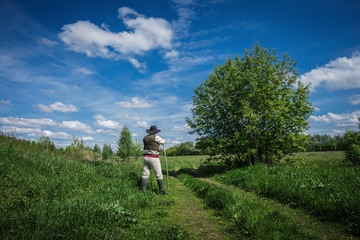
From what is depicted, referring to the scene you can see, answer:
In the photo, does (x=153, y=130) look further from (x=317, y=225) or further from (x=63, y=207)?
(x=317, y=225)

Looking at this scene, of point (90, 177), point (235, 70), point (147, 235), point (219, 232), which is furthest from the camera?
point (235, 70)

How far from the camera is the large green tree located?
43.1ft

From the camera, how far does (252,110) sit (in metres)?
13.0

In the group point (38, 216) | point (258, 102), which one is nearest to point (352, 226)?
point (38, 216)

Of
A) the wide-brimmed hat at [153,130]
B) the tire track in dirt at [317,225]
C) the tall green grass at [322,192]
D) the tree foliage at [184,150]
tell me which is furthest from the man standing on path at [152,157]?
the tree foliage at [184,150]

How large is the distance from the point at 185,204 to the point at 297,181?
4.53 m

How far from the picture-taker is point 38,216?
3.71 metres

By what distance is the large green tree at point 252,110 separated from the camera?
13.1 meters

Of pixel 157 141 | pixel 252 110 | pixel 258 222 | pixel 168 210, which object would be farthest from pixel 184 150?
pixel 258 222

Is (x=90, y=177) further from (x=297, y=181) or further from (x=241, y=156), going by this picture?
(x=241, y=156)

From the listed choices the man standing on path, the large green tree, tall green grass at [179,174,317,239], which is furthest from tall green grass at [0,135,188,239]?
the large green tree

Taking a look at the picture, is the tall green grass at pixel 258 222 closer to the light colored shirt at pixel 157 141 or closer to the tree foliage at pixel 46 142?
the light colored shirt at pixel 157 141

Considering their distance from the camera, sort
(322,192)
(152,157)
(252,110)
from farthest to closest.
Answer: (252,110) → (152,157) → (322,192)

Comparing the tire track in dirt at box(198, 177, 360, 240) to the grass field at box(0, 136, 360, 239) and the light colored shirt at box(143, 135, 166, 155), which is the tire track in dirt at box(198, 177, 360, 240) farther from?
the light colored shirt at box(143, 135, 166, 155)
